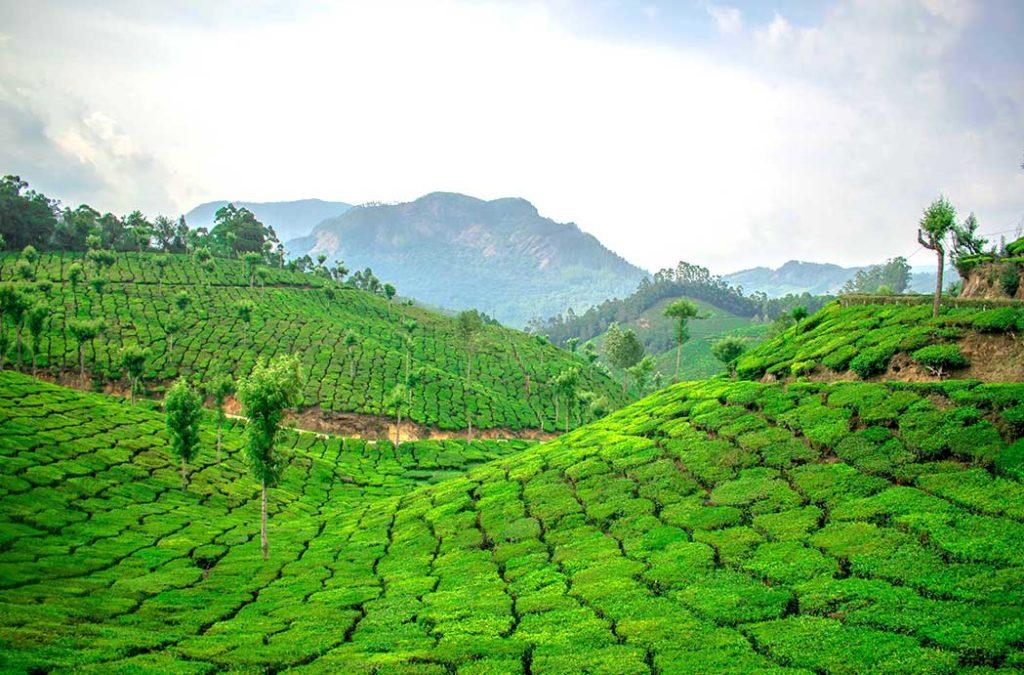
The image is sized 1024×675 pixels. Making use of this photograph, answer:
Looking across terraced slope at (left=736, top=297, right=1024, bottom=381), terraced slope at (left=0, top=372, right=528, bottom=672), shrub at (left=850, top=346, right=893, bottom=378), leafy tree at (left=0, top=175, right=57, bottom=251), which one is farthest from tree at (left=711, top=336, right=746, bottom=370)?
leafy tree at (left=0, top=175, right=57, bottom=251)

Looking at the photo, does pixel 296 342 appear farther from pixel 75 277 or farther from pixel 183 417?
pixel 183 417

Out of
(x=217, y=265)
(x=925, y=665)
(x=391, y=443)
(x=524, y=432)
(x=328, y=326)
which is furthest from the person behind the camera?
(x=217, y=265)

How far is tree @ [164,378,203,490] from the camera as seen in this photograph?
44.0 metres

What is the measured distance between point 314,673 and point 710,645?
13595mm

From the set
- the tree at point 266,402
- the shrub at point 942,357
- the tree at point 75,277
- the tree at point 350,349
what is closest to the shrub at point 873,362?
the shrub at point 942,357

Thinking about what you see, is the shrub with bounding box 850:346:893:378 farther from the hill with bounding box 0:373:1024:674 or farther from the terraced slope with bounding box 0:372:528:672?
the terraced slope with bounding box 0:372:528:672

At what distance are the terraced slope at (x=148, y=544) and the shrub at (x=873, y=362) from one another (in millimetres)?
33588

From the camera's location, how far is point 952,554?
64.7ft

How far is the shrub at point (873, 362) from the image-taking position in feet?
118

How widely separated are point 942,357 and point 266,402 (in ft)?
133

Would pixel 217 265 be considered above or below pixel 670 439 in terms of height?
above

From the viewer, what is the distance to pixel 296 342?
359 ft

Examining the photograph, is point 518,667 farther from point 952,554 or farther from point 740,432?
point 740,432

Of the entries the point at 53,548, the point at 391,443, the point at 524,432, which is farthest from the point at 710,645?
the point at 524,432
